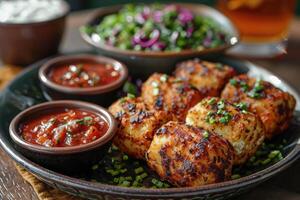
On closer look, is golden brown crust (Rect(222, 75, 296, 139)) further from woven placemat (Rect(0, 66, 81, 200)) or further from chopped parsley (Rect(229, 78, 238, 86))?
woven placemat (Rect(0, 66, 81, 200))

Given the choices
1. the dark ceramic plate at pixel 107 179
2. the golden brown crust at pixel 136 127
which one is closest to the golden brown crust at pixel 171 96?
the golden brown crust at pixel 136 127

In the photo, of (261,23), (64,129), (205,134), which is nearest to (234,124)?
(205,134)

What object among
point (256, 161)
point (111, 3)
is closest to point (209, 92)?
point (256, 161)

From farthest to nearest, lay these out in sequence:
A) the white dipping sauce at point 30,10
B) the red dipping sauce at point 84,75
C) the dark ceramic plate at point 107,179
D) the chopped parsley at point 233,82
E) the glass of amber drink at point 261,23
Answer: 1. the glass of amber drink at point 261,23
2. the white dipping sauce at point 30,10
3. the red dipping sauce at point 84,75
4. the chopped parsley at point 233,82
5. the dark ceramic plate at point 107,179

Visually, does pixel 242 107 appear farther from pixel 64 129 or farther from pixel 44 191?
pixel 44 191


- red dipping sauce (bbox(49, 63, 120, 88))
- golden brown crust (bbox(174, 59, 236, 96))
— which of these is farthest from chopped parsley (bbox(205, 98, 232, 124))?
red dipping sauce (bbox(49, 63, 120, 88))

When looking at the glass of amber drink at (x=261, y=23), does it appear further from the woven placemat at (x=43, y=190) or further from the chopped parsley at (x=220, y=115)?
the woven placemat at (x=43, y=190)

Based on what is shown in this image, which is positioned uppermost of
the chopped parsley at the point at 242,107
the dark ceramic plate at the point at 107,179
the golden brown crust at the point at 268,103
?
the chopped parsley at the point at 242,107
